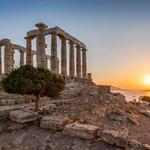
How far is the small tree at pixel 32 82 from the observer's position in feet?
38.6

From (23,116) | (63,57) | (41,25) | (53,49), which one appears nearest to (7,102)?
(23,116)

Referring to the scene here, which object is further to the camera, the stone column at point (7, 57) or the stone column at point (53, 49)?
the stone column at point (7, 57)

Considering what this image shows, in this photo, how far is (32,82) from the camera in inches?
468

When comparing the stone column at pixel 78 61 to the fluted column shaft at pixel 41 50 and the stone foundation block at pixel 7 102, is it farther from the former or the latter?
the stone foundation block at pixel 7 102

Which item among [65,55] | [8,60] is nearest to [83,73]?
[65,55]

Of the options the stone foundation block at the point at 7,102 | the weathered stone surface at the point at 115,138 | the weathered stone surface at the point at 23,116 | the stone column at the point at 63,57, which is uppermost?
the stone column at the point at 63,57

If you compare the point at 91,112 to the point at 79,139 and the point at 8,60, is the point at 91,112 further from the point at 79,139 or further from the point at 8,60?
the point at 8,60

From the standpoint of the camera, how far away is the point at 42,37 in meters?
24.8

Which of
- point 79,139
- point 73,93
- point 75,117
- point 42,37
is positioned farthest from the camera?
point 73,93

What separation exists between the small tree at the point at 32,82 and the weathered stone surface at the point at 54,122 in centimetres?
195

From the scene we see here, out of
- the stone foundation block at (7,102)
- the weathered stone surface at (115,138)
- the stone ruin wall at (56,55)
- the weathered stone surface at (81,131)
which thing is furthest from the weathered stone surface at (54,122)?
the stone ruin wall at (56,55)

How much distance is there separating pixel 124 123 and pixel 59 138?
20.2 feet

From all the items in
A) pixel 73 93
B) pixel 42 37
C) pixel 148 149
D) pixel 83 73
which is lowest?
pixel 148 149

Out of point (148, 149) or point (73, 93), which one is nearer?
point (148, 149)
